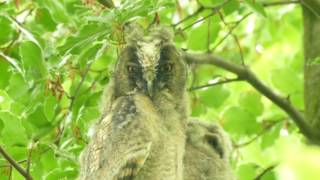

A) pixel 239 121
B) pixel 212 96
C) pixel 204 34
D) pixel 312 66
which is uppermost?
pixel 204 34

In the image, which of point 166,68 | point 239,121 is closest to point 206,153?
point 166,68

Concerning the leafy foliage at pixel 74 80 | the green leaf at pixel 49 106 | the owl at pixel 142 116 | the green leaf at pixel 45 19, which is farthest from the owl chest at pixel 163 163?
the green leaf at pixel 45 19

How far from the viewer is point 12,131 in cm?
200

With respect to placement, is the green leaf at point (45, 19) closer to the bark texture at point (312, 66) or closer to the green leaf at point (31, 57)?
the green leaf at point (31, 57)

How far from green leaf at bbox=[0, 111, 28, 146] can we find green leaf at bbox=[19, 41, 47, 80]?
271 mm

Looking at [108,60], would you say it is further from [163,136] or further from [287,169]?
[287,169]

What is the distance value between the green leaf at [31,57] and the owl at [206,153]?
544 millimetres

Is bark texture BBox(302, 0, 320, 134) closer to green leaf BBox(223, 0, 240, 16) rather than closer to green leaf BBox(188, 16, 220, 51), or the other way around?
green leaf BBox(223, 0, 240, 16)

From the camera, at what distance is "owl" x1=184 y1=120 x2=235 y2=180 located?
1807mm

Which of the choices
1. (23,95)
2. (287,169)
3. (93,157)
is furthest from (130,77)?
(287,169)

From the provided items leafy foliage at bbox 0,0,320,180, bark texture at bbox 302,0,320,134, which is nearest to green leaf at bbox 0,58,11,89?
leafy foliage at bbox 0,0,320,180

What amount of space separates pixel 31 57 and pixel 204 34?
92 centimetres

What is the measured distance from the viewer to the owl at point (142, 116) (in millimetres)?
1428

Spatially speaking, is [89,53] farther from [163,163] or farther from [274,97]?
[274,97]
